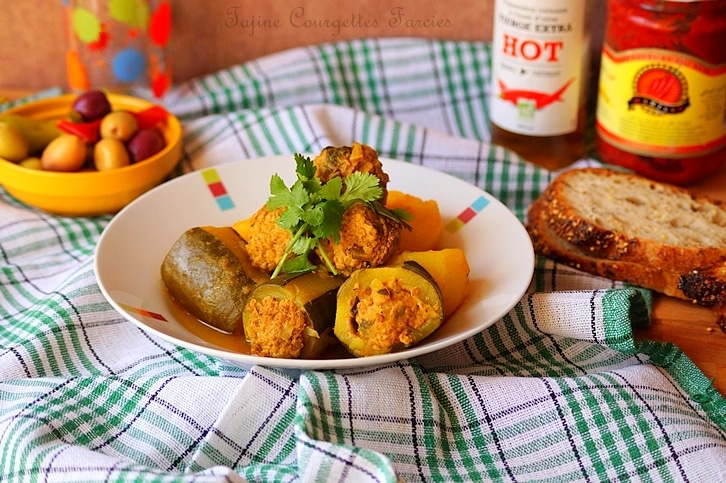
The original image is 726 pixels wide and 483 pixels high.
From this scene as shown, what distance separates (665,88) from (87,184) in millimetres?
1179

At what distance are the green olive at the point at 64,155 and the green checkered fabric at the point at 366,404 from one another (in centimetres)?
21

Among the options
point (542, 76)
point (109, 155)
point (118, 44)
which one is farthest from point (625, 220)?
point (118, 44)

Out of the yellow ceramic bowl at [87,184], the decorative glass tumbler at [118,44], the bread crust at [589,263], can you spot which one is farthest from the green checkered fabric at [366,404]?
the decorative glass tumbler at [118,44]

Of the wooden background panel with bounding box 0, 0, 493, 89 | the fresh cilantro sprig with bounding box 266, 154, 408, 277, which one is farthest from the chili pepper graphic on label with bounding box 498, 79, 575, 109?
the fresh cilantro sprig with bounding box 266, 154, 408, 277

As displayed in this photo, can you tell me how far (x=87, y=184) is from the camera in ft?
5.76

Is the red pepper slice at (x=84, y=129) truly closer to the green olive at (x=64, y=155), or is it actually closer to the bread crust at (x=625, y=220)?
the green olive at (x=64, y=155)

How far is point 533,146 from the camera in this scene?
2.04 meters

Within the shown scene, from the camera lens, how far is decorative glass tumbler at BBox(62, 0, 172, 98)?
210 cm

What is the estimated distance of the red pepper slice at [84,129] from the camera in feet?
6.05

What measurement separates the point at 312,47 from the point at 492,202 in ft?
2.85

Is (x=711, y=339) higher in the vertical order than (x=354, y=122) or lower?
lower

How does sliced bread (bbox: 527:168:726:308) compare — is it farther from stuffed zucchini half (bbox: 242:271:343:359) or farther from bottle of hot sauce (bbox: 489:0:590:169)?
stuffed zucchini half (bbox: 242:271:343:359)

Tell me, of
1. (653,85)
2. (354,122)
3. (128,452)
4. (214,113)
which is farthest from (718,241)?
(214,113)

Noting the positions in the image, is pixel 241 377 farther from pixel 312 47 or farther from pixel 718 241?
pixel 312 47
